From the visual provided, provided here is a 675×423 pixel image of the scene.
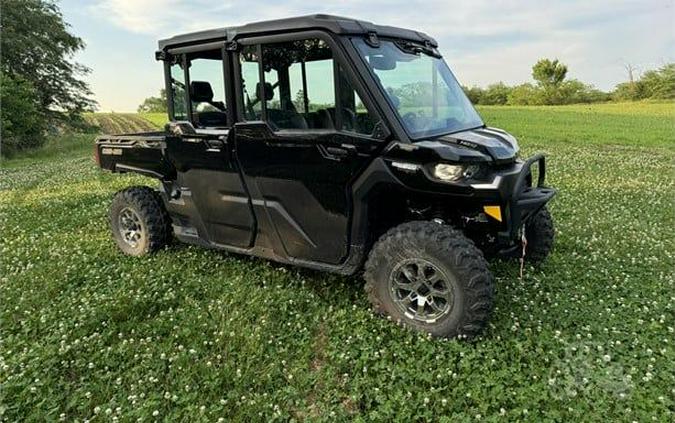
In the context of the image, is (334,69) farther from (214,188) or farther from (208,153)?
(214,188)

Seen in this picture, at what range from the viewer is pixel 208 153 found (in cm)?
481

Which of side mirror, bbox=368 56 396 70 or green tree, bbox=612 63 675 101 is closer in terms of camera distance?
side mirror, bbox=368 56 396 70

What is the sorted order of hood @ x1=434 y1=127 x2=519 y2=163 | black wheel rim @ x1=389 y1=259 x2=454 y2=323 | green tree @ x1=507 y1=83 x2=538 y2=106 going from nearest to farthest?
hood @ x1=434 y1=127 x2=519 y2=163 → black wheel rim @ x1=389 y1=259 x2=454 y2=323 → green tree @ x1=507 y1=83 x2=538 y2=106

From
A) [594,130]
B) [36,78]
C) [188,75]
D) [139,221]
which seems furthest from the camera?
[36,78]

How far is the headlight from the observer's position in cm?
355

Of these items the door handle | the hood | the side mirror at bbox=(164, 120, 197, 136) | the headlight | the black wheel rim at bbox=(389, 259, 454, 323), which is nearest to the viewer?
the headlight

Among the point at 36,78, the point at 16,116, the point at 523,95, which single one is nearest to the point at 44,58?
the point at 36,78

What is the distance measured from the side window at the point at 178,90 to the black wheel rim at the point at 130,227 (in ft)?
5.32

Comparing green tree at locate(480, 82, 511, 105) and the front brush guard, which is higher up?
green tree at locate(480, 82, 511, 105)

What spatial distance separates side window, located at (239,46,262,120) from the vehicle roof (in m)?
0.17

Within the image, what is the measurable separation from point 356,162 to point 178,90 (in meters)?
2.34

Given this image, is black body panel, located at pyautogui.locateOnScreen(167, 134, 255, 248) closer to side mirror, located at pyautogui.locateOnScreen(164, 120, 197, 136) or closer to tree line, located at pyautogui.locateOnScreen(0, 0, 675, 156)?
side mirror, located at pyautogui.locateOnScreen(164, 120, 197, 136)

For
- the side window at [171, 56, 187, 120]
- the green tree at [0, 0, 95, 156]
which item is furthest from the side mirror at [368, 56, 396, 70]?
the green tree at [0, 0, 95, 156]

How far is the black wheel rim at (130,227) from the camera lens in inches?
235
